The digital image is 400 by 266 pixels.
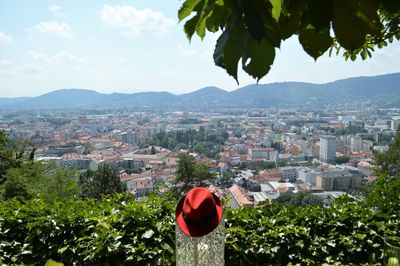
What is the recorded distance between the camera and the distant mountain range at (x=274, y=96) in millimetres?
121688

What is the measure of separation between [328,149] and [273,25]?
2290 inches

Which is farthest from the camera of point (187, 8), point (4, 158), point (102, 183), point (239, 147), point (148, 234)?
point (239, 147)

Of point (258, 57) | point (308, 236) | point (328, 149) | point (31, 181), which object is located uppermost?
point (258, 57)

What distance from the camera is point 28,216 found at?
362cm

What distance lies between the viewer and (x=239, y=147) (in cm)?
6334

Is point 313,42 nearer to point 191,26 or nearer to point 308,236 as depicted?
point 191,26

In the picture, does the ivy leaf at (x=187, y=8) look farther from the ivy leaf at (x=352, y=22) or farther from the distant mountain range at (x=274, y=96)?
the distant mountain range at (x=274, y=96)

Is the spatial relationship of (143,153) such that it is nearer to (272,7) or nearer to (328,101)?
(272,7)

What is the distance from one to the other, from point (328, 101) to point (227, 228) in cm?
13239

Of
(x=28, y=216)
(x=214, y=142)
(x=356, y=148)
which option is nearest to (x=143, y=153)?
(x=214, y=142)

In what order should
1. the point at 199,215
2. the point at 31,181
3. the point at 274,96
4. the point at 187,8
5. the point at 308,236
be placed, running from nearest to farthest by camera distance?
1. the point at 187,8
2. the point at 199,215
3. the point at 308,236
4. the point at 31,181
5. the point at 274,96

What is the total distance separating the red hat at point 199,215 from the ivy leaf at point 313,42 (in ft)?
5.95

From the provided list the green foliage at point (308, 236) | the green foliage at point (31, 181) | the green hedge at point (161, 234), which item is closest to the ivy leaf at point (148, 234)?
the green hedge at point (161, 234)

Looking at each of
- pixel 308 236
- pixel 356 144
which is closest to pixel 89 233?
pixel 308 236
